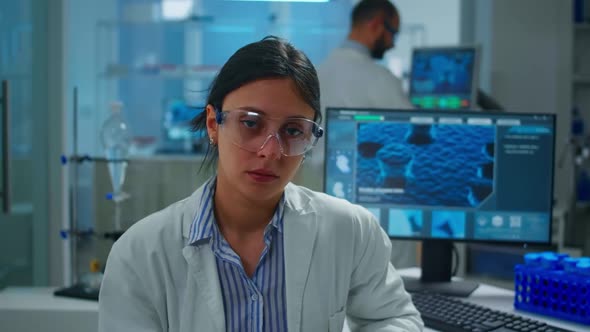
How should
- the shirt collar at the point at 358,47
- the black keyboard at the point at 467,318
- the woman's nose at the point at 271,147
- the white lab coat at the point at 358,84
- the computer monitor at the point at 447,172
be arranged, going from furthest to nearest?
the shirt collar at the point at 358,47
the white lab coat at the point at 358,84
the computer monitor at the point at 447,172
the black keyboard at the point at 467,318
the woman's nose at the point at 271,147

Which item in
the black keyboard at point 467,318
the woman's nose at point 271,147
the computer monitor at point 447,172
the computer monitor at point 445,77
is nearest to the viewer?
the woman's nose at point 271,147

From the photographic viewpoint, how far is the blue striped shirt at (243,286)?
120 cm

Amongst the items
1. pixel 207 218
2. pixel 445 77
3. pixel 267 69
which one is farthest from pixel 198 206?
pixel 445 77

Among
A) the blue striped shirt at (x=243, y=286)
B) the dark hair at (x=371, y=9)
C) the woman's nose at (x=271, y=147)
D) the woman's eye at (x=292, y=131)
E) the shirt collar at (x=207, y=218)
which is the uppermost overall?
the dark hair at (x=371, y=9)

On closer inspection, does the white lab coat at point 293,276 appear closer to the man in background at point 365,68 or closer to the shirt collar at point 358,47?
the man in background at point 365,68

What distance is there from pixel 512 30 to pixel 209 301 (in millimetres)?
3850

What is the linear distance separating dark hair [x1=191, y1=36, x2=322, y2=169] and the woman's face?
0.04 feet

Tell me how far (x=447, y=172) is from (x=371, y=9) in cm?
118

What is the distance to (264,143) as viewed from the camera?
114cm

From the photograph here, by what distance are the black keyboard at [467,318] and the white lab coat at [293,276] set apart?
173 mm

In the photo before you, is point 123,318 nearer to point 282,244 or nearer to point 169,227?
point 169,227

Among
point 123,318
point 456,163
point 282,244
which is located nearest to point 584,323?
point 456,163

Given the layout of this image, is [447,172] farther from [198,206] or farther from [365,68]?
[365,68]

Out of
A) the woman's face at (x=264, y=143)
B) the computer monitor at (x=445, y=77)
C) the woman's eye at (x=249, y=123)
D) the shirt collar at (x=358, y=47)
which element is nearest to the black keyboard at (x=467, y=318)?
the woman's face at (x=264, y=143)
